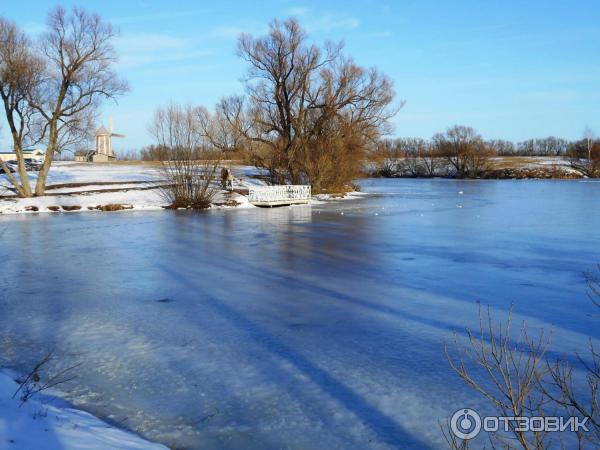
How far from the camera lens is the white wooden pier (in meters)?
31.3

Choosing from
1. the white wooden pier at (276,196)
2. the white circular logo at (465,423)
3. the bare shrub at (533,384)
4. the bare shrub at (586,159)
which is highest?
the bare shrub at (586,159)

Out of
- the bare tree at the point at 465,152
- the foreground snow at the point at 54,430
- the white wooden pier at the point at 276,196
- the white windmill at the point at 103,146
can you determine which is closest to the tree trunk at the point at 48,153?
the white wooden pier at the point at 276,196

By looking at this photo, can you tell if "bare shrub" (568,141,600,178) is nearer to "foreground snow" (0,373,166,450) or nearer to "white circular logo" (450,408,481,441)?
"white circular logo" (450,408,481,441)

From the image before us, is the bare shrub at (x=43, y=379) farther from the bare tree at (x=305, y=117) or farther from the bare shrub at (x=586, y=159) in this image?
the bare shrub at (x=586, y=159)

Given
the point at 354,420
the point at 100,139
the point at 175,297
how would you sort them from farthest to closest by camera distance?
1. the point at 100,139
2. the point at 175,297
3. the point at 354,420

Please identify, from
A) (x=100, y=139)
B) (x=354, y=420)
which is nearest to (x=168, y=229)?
(x=354, y=420)

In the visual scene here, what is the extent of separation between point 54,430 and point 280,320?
392cm

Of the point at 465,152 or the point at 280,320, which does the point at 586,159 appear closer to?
the point at 465,152

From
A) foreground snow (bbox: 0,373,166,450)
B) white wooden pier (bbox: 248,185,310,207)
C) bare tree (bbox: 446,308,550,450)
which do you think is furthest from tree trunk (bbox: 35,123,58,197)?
foreground snow (bbox: 0,373,166,450)

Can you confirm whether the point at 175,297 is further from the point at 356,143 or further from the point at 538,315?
the point at 356,143

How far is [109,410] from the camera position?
4945 mm

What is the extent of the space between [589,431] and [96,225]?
19.3 metres

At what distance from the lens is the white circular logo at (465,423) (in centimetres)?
446

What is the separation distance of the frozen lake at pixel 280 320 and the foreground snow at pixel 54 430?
0.31 metres
